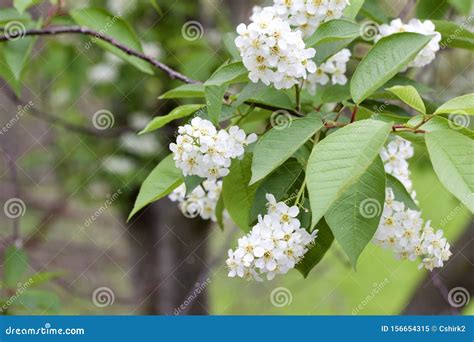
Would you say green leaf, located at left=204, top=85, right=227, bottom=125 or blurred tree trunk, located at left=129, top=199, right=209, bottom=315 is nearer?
green leaf, located at left=204, top=85, right=227, bottom=125

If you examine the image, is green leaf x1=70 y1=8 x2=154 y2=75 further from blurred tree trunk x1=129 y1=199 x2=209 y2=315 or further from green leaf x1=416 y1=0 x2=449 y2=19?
blurred tree trunk x1=129 y1=199 x2=209 y2=315

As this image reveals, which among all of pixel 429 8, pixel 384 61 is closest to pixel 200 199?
pixel 384 61

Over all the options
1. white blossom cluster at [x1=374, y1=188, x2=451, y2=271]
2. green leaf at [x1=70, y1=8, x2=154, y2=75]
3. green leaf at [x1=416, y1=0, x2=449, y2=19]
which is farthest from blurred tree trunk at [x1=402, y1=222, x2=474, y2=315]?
green leaf at [x1=70, y1=8, x2=154, y2=75]

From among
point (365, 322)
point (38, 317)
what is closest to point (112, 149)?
point (38, 317)

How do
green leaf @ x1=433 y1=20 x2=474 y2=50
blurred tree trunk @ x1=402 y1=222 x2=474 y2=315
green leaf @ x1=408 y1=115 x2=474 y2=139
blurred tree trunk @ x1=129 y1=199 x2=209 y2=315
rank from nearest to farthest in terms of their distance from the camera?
green leaf @ x1=408 y1=115 x2=474 y2=139
green leaf @ x1=433 y1=20 x2=474 y2=50
blurred tree trunk @ x1=402 y1=222 x2=474 y2=315
blurred tree trunk @ x1=129 y1=199 x2=209 y2=315

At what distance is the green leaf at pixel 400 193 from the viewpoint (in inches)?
59.6

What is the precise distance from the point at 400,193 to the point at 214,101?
0.45 meters

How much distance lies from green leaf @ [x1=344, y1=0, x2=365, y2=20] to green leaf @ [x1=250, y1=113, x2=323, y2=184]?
0.31m

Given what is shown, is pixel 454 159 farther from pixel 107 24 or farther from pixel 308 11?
pixel 107 24

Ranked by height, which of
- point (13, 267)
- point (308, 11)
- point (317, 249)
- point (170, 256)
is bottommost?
point (170, 256)

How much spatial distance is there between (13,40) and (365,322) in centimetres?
130

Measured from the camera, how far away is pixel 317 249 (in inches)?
57.7

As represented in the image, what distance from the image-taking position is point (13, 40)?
1.99 m

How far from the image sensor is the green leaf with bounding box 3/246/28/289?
2406 millimetres
